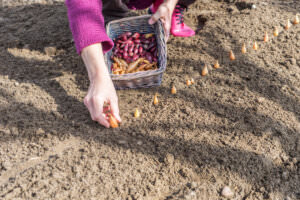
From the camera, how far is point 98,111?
2.12 metres

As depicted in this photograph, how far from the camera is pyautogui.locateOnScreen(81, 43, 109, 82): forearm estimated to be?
7.31 ft

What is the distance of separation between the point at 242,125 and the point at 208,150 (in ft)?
1.24

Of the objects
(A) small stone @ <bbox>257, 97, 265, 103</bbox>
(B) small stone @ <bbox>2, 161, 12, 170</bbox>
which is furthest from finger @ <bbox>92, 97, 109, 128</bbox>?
(A) small stone @ <bbox>257, 97, 265, 103</bbox>

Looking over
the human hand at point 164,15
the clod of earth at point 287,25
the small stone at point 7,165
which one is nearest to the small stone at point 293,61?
the clod of earth at point 287,25

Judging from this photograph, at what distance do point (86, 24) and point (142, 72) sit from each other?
605 millimetres

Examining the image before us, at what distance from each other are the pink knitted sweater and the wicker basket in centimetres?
33

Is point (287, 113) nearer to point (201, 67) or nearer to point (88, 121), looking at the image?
point (201, 67)

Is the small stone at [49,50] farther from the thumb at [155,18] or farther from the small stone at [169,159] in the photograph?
the small stone at [169,159]

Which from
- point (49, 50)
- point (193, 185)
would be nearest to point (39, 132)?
point (193, 185)

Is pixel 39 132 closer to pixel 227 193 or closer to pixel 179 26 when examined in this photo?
pixel 227 193

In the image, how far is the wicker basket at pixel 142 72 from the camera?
8.14 ft

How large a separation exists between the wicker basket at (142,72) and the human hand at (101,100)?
27 centimetres

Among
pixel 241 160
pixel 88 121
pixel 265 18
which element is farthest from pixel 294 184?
pixel 265 18

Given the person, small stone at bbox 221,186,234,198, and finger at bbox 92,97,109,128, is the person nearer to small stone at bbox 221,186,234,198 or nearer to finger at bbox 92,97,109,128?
finger at bbox 92,97,109,128
